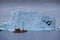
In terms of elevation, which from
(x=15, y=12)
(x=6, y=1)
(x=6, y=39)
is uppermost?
(x=6, y=1)

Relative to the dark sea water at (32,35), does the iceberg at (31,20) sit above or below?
above

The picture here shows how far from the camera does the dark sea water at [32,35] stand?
2.21 m

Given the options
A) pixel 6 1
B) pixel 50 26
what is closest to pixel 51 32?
pixel 50 26

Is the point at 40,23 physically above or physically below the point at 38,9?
below

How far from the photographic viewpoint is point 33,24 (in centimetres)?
225

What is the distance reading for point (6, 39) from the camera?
220 centimetres

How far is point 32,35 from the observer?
2217mm

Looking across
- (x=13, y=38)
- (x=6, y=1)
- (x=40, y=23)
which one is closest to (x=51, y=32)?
(x=40, y=23)

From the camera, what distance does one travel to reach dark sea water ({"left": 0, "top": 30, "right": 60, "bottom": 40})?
2.21 m

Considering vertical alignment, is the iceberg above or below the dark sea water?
above

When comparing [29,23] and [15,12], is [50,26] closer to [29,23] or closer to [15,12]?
[29,23]

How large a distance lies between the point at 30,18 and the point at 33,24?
5.2 inches

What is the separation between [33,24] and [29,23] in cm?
8

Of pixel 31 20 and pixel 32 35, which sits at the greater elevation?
pixel 31 20
